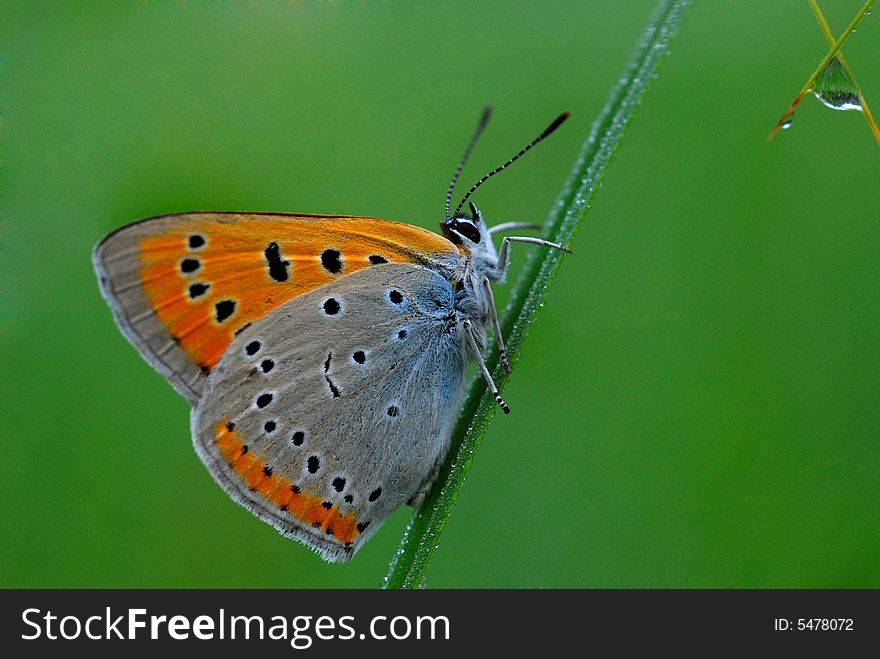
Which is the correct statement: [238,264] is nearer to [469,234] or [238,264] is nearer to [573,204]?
[469,234]

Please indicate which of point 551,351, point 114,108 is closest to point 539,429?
point 551,351

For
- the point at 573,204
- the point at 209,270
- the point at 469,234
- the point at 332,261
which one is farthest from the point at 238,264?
the point at 573,204

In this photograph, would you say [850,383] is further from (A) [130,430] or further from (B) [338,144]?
(A) [130,430]

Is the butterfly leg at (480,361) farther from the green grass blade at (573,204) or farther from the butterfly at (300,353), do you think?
the green grass blade at (573,204)

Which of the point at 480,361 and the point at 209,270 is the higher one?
the point at 209,270

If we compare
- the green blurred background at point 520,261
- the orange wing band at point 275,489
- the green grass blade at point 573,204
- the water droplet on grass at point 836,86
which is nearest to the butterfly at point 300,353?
the orange wing band at point 275,489

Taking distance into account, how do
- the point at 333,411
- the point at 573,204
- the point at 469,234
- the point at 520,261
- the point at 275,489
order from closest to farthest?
the point at 573,204, the point at 275,489, the point at 333,411, the point at 469,234, the point at 520,261
